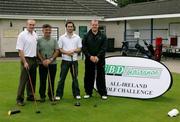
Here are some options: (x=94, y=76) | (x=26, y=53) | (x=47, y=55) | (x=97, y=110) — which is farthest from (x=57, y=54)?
(x=97, y=110)

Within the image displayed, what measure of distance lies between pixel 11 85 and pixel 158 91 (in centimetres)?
491

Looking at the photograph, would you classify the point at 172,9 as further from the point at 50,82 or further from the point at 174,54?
the point at 50,82

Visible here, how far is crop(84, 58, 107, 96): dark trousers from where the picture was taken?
1026cm

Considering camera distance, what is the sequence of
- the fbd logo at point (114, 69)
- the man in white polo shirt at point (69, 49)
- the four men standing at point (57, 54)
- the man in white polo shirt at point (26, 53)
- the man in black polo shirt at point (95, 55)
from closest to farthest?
the man in white polo shirt at point (26, 53), the four men standing at point (57, 54), the man in white polo shirt at point (69, 49), the man in black polo shirt at point (95, 55), the fbd logo at point (114, 69)

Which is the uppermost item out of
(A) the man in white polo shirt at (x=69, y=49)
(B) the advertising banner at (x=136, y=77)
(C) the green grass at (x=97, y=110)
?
(A) the man in white polo shirt at (x=69, y=49)

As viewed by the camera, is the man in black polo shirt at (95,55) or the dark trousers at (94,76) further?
the dark trousers at (94,76)

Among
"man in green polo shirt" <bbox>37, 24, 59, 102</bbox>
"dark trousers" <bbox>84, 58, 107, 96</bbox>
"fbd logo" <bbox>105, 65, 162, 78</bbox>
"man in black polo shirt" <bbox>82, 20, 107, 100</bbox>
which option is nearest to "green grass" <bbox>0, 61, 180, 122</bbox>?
"dark trousers" <bbox>84, 58, 107, 96</bbox>

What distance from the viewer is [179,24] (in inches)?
1029

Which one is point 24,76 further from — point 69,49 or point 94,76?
point 94,76

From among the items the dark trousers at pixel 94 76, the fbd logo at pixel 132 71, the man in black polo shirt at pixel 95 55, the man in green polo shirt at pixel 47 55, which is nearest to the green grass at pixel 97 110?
the dark trousers at pixel 94 76

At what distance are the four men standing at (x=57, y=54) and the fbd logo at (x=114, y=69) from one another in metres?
0.56

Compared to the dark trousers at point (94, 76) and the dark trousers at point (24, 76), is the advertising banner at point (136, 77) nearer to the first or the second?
the dark trousers at point (94, 76)

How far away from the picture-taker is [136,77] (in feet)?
34.3

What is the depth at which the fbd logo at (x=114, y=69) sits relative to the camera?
10750 mm
